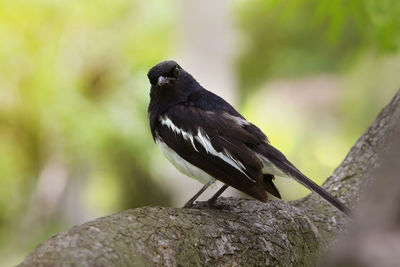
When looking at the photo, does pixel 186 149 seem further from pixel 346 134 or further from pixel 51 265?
pixel 346 134

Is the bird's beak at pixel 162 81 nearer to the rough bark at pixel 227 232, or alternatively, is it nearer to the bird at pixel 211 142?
the bird at pixel 211 142

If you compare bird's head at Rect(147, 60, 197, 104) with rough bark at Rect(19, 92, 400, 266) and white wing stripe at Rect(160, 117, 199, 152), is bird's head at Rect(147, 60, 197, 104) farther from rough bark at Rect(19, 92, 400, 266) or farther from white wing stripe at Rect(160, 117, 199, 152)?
rough bark at Rect(19, 92, 400, 266)

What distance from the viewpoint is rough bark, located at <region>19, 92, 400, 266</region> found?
2.28 m

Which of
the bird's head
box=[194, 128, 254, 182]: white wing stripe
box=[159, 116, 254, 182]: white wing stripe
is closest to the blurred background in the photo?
the bird's head

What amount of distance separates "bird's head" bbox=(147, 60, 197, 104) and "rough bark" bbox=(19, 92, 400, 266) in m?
0.94

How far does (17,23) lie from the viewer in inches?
426

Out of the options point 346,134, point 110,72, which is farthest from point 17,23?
point 346,134

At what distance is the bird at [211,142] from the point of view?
133 inches

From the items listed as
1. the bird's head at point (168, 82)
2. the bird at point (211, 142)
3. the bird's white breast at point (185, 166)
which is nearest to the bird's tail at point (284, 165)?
the bird at point (211, 142)

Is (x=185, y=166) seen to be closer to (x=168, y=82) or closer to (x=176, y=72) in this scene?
(x=168, y=82)

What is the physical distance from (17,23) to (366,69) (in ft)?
23.8

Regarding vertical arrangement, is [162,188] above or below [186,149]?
below

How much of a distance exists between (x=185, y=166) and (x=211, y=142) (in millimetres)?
269

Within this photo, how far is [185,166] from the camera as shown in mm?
3717
